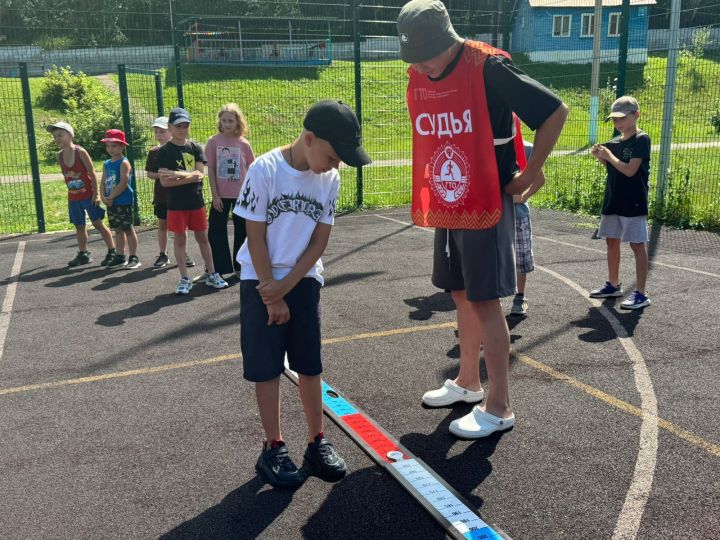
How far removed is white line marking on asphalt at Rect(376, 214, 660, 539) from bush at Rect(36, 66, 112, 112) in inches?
992

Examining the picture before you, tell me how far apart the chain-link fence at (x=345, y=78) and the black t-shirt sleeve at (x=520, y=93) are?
8041 mm

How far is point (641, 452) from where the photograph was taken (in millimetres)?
3730

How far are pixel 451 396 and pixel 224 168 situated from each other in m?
4.35

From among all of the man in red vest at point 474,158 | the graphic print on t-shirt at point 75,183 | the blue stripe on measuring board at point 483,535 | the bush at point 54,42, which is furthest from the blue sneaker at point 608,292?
the bush at point 54,42

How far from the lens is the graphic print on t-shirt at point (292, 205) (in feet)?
10.7

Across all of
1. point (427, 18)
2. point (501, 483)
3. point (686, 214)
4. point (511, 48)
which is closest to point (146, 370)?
point (501, 483)

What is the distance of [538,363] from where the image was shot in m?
5.13

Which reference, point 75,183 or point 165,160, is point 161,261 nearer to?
point 75,183

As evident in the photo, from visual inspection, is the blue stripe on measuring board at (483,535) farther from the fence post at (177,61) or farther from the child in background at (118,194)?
the fence post at (177,61)

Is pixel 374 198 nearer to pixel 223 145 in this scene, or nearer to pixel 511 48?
pixel 511 48

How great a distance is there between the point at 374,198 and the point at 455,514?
11.1m

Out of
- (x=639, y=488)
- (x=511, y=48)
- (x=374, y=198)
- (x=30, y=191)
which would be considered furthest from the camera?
(x=30, y=191)

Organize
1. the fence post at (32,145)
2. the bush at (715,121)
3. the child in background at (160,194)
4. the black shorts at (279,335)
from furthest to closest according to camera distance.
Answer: the bush at (715,121) → the fence post at (32,145) → the child in background at (160,194) → the black shorts at (279,335)

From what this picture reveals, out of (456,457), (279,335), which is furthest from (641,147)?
(279,335)
